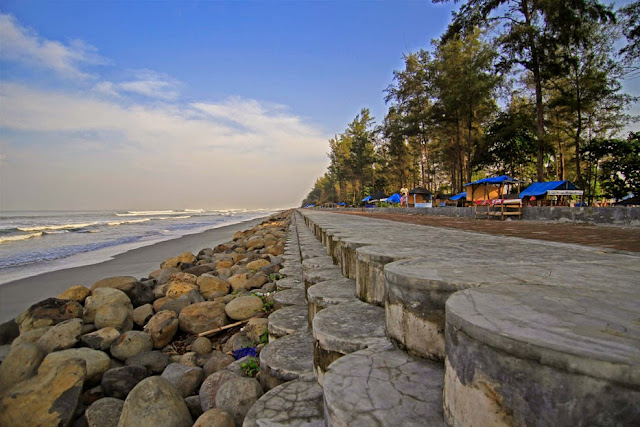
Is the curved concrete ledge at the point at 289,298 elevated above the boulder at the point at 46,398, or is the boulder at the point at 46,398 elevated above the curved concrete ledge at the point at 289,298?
the curved concrete ledge at the point at 289,298

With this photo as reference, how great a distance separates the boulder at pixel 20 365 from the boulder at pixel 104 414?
880mm

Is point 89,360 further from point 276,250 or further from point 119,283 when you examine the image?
point 276,250

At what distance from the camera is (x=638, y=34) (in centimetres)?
1202

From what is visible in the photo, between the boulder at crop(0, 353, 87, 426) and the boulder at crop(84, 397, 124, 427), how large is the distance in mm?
197

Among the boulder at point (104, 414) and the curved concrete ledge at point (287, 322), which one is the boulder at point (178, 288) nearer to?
the boulder at point (104, 414)

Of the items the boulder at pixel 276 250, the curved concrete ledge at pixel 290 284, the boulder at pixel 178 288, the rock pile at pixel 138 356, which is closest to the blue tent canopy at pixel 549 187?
the boulder at pixel 276 250

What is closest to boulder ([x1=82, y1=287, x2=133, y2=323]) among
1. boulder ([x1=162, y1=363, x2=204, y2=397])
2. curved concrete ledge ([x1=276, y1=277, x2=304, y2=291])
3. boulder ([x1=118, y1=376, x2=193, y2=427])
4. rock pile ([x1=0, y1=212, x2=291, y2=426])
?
rock pile ([x1=0, y1=212, x2=291, y2=426])

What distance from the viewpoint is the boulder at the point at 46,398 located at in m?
2.29

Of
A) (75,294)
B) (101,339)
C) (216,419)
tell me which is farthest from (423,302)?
(75,294)

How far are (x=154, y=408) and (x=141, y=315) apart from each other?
109 inches

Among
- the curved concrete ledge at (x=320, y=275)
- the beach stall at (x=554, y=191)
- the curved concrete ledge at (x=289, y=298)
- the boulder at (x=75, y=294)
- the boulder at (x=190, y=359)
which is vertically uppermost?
the beach stall at (x=554, y=191)

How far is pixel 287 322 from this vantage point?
8.63 feet

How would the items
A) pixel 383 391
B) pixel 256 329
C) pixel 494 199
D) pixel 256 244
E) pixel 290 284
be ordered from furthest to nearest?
pixel 494 199, pixel 256 244, pixel 290 284, pixel 256 329, pixel 383 391

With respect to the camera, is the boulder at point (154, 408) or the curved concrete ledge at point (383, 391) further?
the boulder at point (154, 408)
